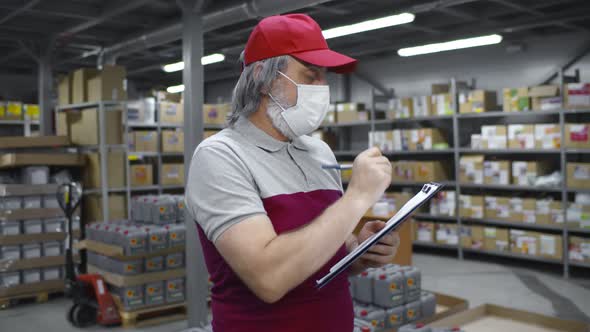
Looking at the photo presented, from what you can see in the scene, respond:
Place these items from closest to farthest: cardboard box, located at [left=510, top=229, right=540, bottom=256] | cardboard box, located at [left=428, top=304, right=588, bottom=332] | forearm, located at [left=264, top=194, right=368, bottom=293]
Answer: forearm, located at [left=264, top=194, right=368, bottom=293] → cardboard box, located at [left=428, top=304, right=588, bottom=332] → cardboard box, located at [left=510, top=229, right=540, bottom=256]

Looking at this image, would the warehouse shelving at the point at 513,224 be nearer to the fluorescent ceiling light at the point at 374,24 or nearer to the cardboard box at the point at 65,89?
the fluorescent ceiling light at the point at 374,24

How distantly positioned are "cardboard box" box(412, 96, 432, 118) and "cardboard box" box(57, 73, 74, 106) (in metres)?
5.07

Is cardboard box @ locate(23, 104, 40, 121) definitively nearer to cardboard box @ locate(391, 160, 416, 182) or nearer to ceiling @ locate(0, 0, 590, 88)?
ceiling @ locate(0, 0, 590, 88)

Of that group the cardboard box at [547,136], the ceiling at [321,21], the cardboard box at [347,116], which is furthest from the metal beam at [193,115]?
the cardboard box at [347,116]

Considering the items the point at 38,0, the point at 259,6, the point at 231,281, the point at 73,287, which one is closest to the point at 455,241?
the point at 259,6

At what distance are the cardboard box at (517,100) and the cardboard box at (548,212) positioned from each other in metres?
1.27

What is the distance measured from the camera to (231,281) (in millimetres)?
1170

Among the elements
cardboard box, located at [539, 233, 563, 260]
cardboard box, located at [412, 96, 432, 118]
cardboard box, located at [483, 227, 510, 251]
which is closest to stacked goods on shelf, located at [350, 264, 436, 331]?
cardboard box, located at [539, 233, 563, 260]

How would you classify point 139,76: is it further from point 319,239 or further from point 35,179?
point 319,239

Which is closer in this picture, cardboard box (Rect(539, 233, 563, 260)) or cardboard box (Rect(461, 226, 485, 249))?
cardboard box (Rect(539, 233, 563, 260))

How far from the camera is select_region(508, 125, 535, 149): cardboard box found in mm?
7188

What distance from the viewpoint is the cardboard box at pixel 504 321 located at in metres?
4.35

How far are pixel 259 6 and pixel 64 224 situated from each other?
127 inches

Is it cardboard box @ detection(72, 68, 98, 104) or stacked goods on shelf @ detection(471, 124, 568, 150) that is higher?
cardboard box @ detection(72, 68, 98, 104)
